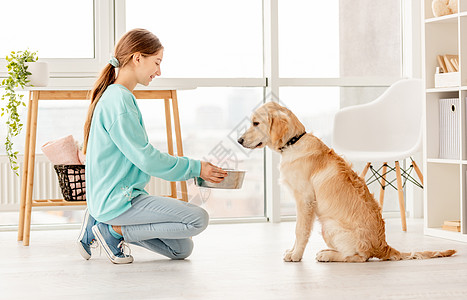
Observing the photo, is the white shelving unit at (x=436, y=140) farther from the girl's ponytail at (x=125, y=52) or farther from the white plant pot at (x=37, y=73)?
the white plant pot at (x=37, y=73)

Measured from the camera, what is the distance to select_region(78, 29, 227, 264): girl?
8.29ft

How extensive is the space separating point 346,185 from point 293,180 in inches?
8.7

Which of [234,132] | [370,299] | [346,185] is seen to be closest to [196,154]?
[234,132]

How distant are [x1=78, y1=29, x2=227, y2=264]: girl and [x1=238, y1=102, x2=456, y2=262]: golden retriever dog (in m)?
0.30

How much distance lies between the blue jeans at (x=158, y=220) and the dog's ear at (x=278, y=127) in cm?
45

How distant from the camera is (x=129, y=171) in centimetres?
261

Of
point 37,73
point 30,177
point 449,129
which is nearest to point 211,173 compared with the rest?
point 30,177

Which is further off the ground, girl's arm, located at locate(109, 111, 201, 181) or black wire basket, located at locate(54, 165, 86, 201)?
girl's arm, located at locate(109, 111, 201, 181)

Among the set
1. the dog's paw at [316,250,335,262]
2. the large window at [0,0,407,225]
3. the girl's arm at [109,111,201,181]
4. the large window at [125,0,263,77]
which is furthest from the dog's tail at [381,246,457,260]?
the large window at [125,0,263,77]

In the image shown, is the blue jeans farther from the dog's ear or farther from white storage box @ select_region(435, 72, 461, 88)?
white storage box @ select_region(435, 72, 461, 88)

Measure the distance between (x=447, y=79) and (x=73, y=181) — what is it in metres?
2.05

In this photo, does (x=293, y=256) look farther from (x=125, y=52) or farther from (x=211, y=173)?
(x=125, y=52)

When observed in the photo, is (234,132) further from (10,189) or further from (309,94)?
(10,189)

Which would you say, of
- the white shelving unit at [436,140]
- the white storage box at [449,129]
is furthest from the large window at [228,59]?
the white storage box at [449,129]
